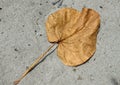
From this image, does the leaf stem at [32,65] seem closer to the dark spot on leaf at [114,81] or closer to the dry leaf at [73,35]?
the dry leaf at [73,35]

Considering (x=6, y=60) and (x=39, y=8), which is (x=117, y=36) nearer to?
(x=39, y=8)

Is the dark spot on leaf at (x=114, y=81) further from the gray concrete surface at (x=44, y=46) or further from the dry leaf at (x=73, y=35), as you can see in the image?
the dry leaf at (x=73, y=35)

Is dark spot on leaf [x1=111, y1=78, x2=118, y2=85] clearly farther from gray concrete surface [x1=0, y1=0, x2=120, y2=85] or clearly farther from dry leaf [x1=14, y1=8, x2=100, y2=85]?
dry leaf [x1=14, y1=8, x2=100, y2=85]

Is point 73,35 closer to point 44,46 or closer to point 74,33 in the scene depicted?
point 74,33

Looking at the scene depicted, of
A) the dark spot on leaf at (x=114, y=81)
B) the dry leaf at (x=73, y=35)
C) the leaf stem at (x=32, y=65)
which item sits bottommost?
the dark spot on leaf at (x=114, y=81)

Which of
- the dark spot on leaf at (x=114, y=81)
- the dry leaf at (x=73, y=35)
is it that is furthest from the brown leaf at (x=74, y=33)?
the dark spot on leaf at (x=114, y=81)

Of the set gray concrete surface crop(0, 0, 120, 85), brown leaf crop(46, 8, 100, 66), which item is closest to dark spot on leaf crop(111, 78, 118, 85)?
gray concrete surface crop(0, 0, 120, 85)

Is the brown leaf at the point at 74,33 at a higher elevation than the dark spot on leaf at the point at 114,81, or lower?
higher
